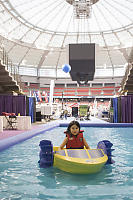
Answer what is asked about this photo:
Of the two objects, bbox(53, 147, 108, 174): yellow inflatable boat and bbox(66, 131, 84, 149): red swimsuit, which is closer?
bbox(53, 147, 108, 174): yellow inflatable boat

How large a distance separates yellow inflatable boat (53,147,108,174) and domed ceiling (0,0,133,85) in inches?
635

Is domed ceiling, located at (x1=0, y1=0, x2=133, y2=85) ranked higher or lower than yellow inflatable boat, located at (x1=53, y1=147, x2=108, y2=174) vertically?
higher

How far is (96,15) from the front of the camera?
87.8ft

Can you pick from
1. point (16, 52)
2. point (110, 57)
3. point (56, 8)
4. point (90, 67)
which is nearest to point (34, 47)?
point (16, 52)

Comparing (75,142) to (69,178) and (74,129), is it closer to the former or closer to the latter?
(74,129)

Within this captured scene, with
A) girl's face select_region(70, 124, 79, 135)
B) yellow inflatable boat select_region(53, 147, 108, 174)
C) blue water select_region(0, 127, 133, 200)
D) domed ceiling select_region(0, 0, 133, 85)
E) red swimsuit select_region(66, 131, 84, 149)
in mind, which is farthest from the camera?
domed ceiling select_region(0, 0, 133, 85)

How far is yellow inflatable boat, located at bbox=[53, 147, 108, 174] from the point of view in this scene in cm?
370

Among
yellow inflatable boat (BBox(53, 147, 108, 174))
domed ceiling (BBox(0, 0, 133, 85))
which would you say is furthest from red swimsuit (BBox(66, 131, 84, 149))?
domed ceiling (BBox(0, 0, 133, 85))

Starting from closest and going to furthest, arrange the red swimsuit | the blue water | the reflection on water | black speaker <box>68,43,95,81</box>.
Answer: the blue water < the reflection on water < the red swimsuit < black speaker <box>68,43,95,81</box>

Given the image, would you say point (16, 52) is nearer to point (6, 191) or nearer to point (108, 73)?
point (108, 73)

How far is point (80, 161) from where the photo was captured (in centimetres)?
371

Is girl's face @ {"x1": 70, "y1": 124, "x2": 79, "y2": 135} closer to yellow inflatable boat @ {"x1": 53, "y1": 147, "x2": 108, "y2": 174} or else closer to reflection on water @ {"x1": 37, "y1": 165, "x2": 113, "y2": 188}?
yellow inflatable boat @ {"x1": 53, "y1": 147, "x2": 108, "y2": 174}

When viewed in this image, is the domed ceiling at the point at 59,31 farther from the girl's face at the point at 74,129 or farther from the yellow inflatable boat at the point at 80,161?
the yellow inflatable boat at the point at 80,161

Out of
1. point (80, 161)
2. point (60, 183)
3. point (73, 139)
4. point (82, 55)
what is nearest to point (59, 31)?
point (82, 55)
